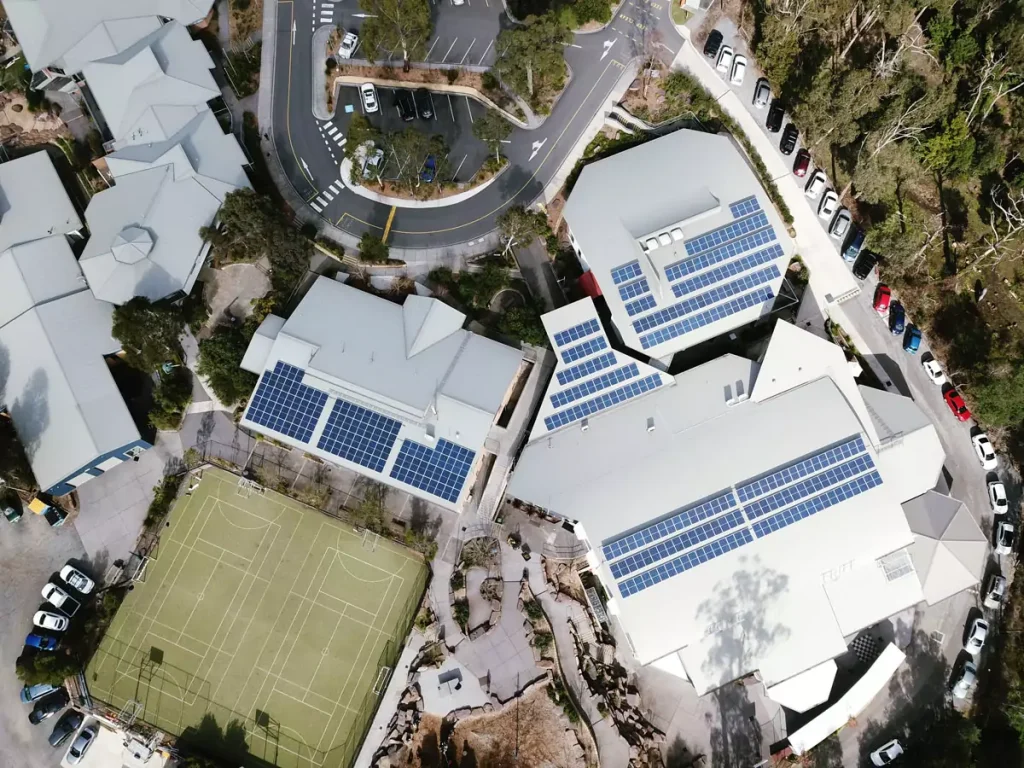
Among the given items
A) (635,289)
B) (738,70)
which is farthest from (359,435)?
(738,70)

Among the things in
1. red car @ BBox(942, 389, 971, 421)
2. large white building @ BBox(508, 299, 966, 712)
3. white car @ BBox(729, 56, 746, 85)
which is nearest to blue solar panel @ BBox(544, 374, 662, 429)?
large white building @ BBox(508, 299, 966, 712)

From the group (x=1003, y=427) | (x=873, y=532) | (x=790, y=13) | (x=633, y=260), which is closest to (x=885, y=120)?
(x=790, y=13)

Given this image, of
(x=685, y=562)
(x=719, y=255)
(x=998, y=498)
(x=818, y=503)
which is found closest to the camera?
(x=685, y=562)

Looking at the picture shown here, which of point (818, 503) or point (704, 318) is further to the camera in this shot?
point (704, 318)

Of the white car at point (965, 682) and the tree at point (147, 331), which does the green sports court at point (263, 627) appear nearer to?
the tree at point (147, 331)

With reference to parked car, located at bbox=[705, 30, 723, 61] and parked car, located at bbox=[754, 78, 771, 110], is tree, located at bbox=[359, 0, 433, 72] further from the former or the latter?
parked car, located at bbox=[754, 78, 771, 110]

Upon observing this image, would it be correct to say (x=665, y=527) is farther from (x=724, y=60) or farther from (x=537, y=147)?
(x=724, y=60)
